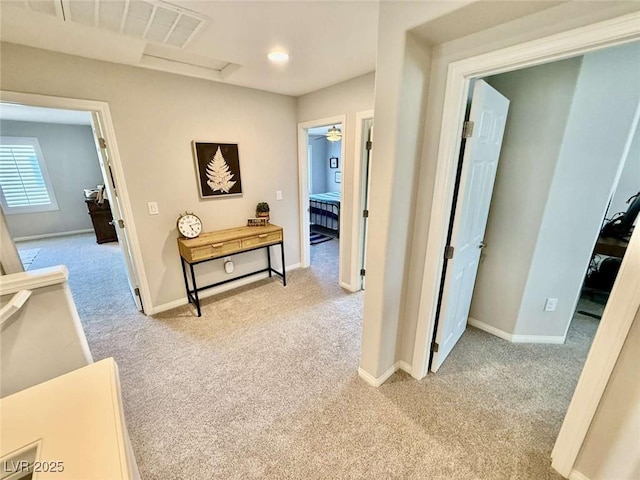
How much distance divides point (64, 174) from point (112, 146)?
5.13m

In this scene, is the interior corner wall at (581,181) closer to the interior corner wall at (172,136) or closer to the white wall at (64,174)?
the interior corner wall at (172,136)

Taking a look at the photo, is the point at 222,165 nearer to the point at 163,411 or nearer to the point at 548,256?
the point at 163,411

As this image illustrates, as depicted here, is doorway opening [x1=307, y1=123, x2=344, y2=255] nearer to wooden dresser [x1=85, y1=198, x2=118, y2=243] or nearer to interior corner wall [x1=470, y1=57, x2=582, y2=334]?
interior corner wall [x1=470, y1=57, x2=582, y2=334]

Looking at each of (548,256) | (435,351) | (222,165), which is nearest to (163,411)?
(435,351)

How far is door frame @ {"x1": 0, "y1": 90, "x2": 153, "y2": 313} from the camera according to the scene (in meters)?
1.87

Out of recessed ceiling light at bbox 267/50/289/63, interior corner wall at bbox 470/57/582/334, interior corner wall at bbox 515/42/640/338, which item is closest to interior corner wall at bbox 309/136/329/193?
recessed ceiling light at bbox 267/50/289/63

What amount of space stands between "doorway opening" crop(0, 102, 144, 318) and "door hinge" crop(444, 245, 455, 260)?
4320 mm

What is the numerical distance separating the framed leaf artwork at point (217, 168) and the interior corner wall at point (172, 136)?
0.22 feet

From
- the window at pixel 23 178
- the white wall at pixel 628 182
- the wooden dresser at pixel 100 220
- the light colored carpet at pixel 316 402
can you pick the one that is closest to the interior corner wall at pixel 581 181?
the light colored carpet at pixel 316 402

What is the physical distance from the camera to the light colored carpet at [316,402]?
1.39 metres

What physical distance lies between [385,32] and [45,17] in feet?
6.38

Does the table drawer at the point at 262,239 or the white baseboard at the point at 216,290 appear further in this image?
the table drawer at the point at 262,239

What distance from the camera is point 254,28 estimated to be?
5.40ft

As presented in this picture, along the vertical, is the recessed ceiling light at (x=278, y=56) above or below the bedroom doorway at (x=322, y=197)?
above
